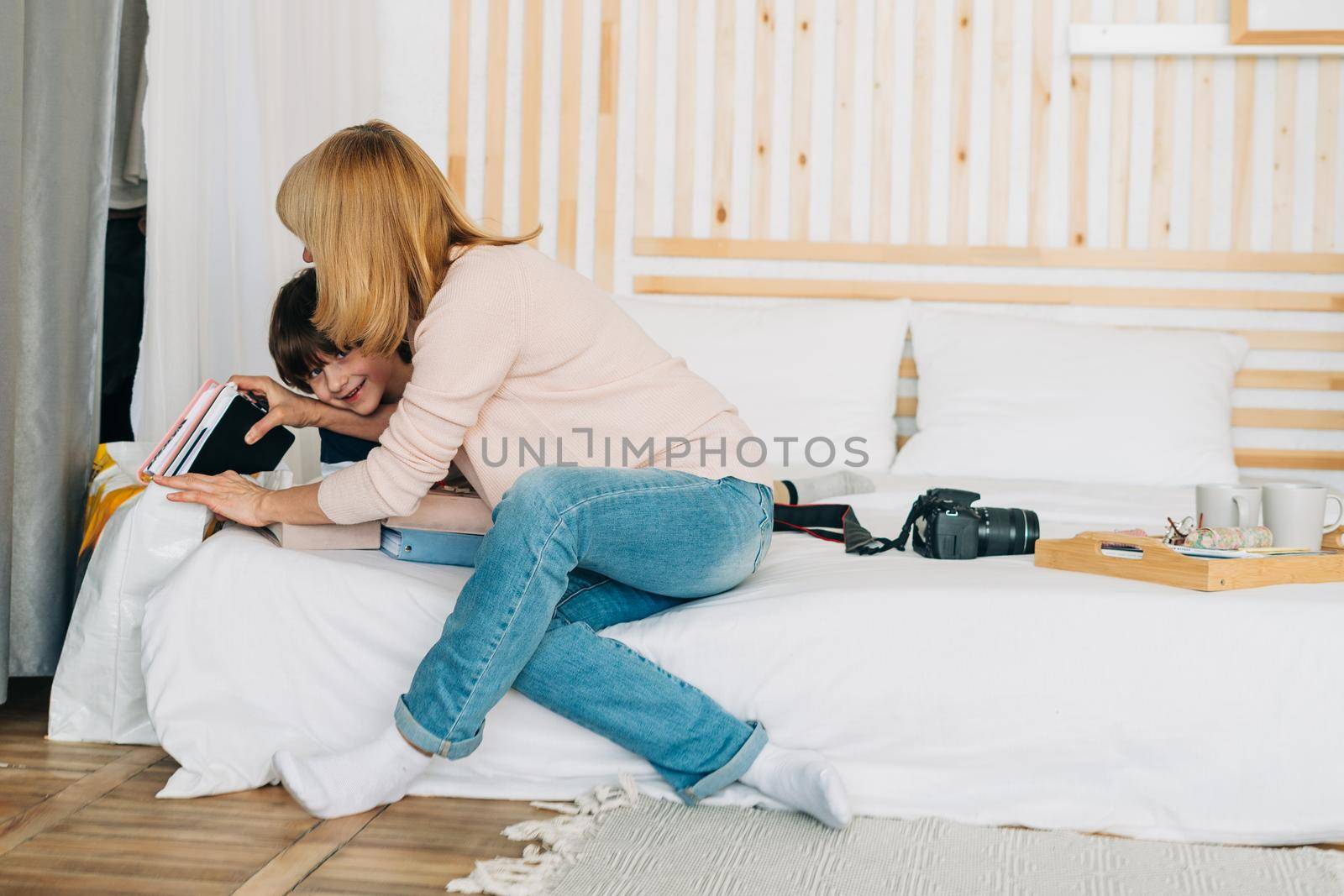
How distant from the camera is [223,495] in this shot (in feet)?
4.92

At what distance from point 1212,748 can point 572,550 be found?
738 millimetres

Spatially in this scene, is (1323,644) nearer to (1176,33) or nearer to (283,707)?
(283,707)

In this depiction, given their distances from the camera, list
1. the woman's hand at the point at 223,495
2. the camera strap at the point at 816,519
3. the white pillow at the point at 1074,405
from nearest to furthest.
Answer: the woman's hand at the point at 223,495 < the camera strap at the point at 816,519 < the white pillow at the point at 1074,405

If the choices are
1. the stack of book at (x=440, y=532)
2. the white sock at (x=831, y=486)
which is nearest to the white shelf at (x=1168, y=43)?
the white sock at (x=831, y=486)

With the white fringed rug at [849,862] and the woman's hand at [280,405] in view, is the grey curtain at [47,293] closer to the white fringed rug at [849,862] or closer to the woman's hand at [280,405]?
the woman's hand at [280,405]

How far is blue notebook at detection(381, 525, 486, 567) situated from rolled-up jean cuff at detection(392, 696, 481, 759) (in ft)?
0.91

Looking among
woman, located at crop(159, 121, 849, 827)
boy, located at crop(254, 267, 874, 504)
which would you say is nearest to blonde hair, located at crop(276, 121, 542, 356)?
woman, located at crop(159, 121, 849, 827)

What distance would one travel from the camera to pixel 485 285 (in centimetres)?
132

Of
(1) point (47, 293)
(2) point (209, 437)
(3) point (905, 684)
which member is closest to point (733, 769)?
(3) point (905, 684)

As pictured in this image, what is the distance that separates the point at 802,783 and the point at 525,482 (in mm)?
452

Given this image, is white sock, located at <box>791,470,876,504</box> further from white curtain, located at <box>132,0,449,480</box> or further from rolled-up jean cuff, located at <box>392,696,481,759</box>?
white curtain, located at <box>132,0,449,480</box>

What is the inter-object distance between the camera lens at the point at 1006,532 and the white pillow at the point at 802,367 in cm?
80

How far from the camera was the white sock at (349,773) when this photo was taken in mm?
1273

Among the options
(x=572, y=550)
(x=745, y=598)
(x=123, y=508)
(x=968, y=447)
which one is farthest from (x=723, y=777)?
(x=968, y=447)
